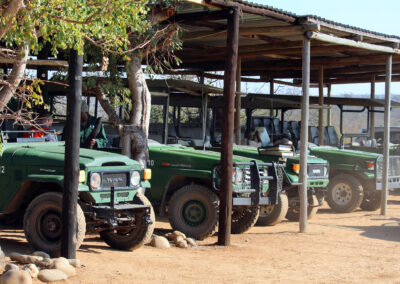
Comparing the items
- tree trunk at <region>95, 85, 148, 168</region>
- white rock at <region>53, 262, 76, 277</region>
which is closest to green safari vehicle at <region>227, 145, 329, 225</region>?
tree trunk at <region>95, 85, 148, 168</region>

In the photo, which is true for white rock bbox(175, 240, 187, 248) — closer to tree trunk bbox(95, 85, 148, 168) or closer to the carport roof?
tree trunk bbox(95, 85, 148, 168)

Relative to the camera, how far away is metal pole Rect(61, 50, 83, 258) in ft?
23.5

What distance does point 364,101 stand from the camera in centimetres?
2117

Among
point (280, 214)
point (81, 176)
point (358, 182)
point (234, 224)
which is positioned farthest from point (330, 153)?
point (81, 176)

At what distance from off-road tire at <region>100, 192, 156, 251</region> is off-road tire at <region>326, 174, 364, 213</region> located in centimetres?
713

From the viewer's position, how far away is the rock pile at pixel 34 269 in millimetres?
6145

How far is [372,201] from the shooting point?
15.4 metres

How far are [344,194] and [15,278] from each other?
10.0m

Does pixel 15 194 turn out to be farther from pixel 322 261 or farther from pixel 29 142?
pixel 322 261

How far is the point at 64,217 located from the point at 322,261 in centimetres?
371

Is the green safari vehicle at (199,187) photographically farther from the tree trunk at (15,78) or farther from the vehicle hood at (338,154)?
the vehicle hood at (338,154)

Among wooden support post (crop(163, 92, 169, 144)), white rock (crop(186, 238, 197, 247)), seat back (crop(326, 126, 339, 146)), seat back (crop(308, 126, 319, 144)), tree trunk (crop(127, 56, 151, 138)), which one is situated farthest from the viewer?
seat back (crop(326, 126, 339, 146))

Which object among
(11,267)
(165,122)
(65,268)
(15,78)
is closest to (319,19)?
(165,122)

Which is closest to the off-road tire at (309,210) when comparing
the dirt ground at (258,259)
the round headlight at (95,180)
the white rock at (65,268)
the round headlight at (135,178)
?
the dirt ground at (258,259)
